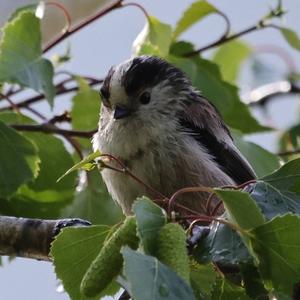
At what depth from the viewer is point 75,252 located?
1.91 m

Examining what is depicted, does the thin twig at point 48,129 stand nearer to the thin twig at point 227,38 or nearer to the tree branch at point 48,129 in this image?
the tree branch at point 48,129

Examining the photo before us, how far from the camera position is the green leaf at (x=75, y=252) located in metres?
1.89

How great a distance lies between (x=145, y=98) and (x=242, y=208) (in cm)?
125

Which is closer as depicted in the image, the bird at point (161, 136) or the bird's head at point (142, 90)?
the bird at point (161, 136)

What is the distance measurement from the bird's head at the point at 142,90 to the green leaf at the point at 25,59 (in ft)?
0.90

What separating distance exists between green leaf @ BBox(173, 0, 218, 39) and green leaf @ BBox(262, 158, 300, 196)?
1316mm

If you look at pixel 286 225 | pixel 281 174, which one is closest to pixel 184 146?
pixel 281 174

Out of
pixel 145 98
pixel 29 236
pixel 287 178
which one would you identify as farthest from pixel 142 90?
pixel 287 178

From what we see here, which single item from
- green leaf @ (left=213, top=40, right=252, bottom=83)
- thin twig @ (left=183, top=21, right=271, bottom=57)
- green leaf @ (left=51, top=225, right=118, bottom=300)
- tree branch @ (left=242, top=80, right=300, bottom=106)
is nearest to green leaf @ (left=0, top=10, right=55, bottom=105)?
thin twig @ (left=183, top=21, right=271, bottom=57)

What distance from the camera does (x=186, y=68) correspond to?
10.2 feet

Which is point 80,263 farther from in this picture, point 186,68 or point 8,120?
point 186,68

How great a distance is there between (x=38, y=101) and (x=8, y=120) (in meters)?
0.30

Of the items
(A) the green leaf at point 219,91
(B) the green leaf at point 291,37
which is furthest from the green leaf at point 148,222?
(B) the green leaf at point 291,37

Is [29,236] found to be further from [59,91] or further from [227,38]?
[227,38]
